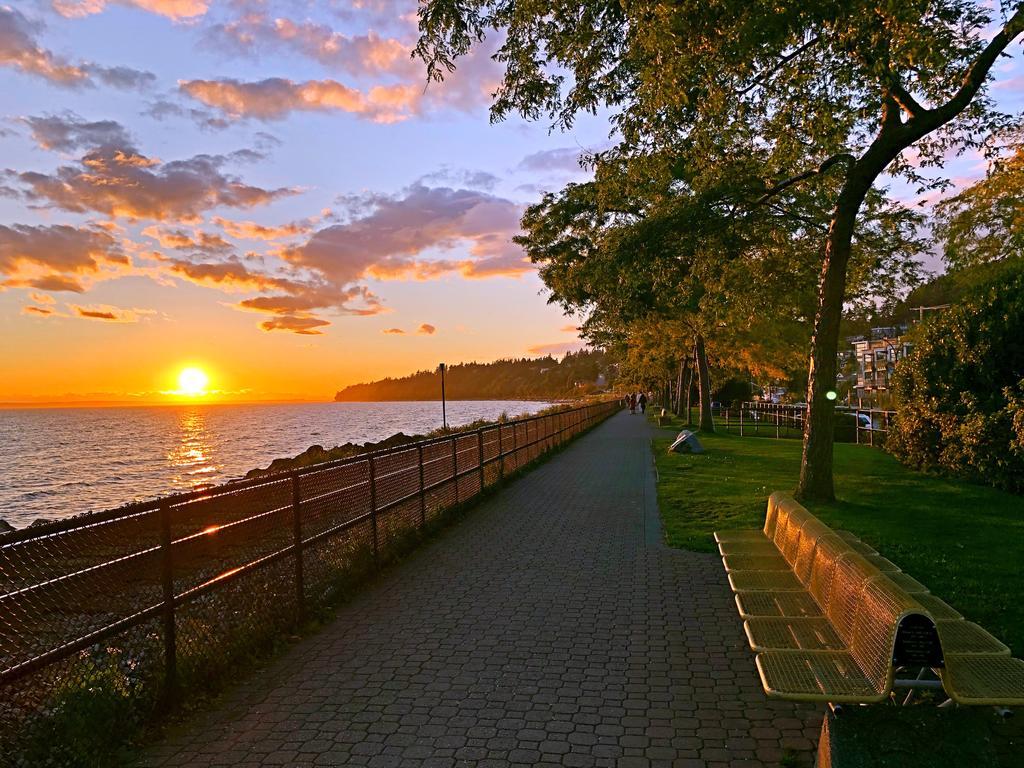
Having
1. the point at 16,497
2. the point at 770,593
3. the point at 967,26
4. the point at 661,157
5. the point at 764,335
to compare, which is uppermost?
the point at 967,26

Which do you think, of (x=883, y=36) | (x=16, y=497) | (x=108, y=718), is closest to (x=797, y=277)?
(x=883, y=36)

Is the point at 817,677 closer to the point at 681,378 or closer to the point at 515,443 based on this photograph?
the point at 515,443

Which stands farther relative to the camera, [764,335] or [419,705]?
[764,335]

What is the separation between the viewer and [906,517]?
1033 centimetres

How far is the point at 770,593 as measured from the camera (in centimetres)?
523

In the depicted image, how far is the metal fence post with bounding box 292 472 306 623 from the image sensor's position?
6.11 metres

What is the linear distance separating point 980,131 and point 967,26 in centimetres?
318

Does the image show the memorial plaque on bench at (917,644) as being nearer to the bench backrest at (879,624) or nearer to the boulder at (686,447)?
the bench backrest at (879,624)

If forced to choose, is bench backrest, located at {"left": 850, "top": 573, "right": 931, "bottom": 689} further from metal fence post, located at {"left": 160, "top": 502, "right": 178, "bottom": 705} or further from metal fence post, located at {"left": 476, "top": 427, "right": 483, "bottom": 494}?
metal fence post, located at {"left": 476, "top": 427, "right": 483, "bottom": 494}

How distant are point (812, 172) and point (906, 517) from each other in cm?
602

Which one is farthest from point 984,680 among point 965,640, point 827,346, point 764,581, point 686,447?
point 686,447

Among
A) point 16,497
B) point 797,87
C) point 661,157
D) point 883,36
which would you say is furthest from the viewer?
point 16,497

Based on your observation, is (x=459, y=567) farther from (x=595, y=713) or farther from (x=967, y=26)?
(x=967, y=26)

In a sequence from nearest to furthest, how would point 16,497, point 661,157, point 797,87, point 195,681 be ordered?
1. point 195,681
2. point 797,87
3. point 661,157
4. point 16,497
